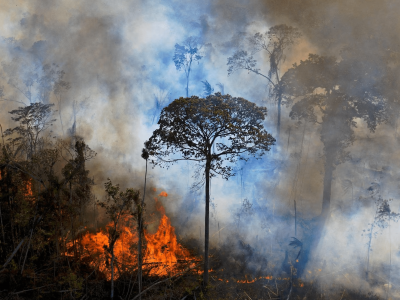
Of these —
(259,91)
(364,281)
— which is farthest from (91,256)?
(259,91)

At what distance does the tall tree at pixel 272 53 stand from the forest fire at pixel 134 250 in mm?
14152

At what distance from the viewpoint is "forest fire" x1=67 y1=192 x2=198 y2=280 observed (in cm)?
1889

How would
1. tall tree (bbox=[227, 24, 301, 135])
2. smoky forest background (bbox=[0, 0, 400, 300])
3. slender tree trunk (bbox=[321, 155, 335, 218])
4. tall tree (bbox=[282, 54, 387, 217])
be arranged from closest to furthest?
1. smoky forest background (bbox=[0, 0, 400, 300])
2. tall tree (bbox=[282, 54, 387, 217])
3. slender tree trunk (bbox=[321, 155, 335, 218])
4. tall tree (bbox=[227, 24, 301, 135])

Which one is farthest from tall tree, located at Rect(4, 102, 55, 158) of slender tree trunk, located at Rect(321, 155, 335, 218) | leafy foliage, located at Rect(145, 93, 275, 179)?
slender tree trunk, located at Rect(321, 155, 335, 218)

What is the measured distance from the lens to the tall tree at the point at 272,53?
93.9 ft

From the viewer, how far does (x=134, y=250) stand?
20.4 meters

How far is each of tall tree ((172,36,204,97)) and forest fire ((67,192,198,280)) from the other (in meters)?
14.4

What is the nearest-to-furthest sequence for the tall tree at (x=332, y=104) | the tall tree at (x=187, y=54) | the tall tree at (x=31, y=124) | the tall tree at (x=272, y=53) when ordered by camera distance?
1. the tall tree at (x=332, y=104)
2. the tall tree at (x=272, y=53)
3. the tall tree at (x=31, y=124)
4. the tall tree at (x=187, y=54)

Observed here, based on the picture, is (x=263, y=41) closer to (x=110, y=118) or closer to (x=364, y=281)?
(x=110, y=118)

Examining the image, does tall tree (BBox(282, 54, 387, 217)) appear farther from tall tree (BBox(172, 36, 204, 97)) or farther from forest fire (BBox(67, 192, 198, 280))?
forest fire (BBox(67, 192, 198, 280))

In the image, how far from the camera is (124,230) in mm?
21844

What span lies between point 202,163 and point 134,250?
1114cm

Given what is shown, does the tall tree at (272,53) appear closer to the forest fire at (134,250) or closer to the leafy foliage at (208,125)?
the leafy foliage at (208,125)

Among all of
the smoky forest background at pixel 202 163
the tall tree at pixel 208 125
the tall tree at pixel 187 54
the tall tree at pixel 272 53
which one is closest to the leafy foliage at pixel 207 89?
the smoky forest background at pixel 202 163
